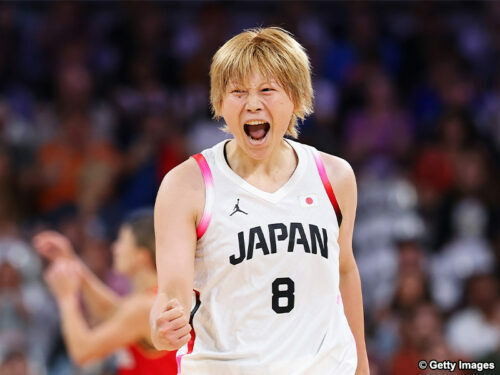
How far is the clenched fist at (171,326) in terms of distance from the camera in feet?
10.2

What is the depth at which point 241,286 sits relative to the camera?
3.47m

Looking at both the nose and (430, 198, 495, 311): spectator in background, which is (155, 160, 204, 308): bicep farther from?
(430, 198, 495, 311): spectator in background

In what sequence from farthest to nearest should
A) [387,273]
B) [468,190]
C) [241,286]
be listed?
[468,190], [387,273], [241,286]

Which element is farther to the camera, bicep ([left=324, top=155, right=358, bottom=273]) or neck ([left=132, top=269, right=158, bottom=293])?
neck ([left=132, top=269, right=158, bottom=293])

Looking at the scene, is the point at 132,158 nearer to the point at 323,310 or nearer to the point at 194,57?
the point at 194,57

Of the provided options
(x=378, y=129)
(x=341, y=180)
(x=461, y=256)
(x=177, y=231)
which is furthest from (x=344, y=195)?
(x=378, y=129)

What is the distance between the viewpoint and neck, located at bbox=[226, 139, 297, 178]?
3.70 meters

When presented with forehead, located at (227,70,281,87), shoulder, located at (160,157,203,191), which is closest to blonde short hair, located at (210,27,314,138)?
forehead, located at (227,70,281,87)

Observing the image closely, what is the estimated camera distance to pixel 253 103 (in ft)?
11.5

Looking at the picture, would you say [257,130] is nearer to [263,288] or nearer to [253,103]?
[253,103]

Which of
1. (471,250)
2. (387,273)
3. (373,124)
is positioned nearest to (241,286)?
(387,273)

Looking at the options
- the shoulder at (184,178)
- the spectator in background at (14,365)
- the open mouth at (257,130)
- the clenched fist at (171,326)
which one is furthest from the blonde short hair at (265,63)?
the spectator in background at (14,365)

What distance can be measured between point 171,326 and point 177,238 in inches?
16.5

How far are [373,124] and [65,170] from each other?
3115 millimetres
